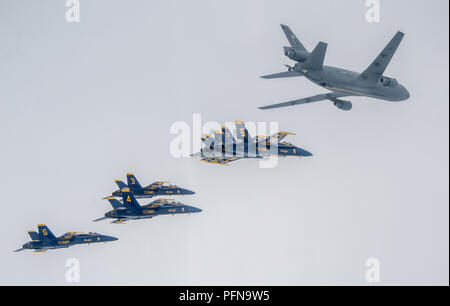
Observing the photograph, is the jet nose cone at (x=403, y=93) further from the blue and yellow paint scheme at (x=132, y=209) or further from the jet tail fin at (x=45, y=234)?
the jet tail fin at (x=45, y=234)

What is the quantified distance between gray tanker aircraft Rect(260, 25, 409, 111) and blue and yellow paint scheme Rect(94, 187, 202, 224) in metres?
22.2

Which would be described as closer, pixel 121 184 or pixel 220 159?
pixel 220 159

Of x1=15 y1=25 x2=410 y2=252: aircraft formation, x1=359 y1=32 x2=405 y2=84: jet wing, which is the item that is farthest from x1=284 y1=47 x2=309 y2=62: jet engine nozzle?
x1=359 y1=32 x2=405 y2=84: jet wing

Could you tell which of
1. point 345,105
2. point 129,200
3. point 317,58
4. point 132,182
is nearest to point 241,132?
point 132,182

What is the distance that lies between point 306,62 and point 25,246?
3761cm

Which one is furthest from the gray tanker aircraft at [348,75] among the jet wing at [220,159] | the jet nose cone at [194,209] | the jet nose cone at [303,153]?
the jet nose cone at [194,209]

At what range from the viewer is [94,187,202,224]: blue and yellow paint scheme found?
91.1m

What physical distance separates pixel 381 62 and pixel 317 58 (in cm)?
594

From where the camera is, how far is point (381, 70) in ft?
258

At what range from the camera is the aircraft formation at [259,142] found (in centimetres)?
7861

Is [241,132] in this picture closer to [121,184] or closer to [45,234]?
[121,184]

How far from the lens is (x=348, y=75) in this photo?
3123 inches
